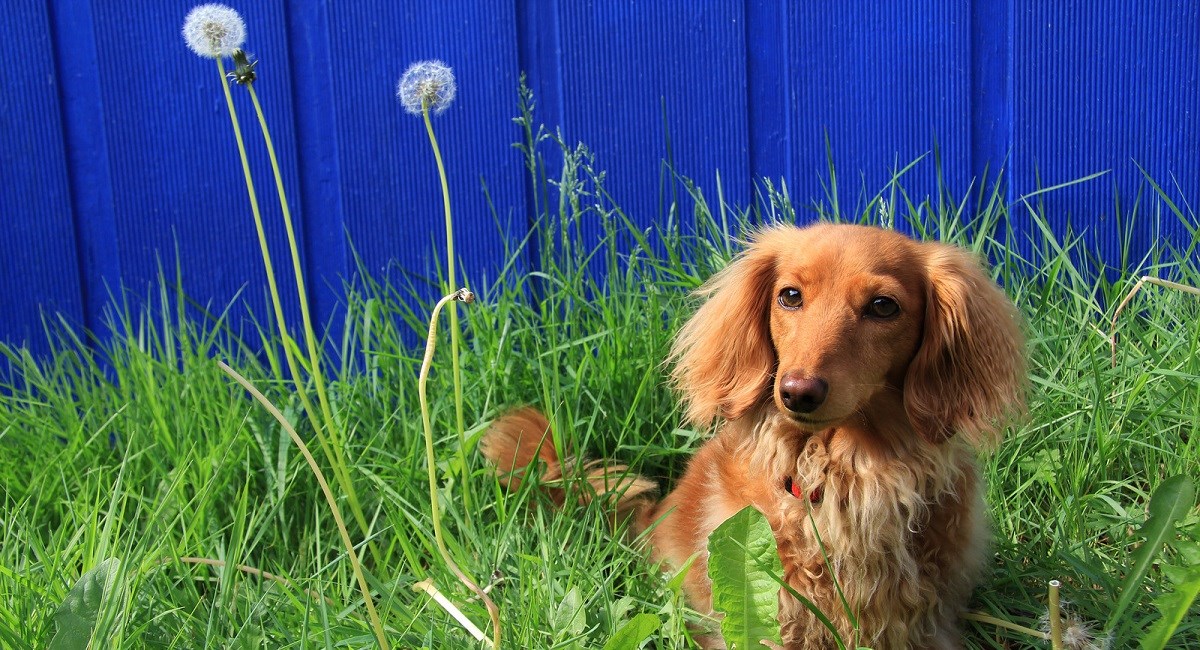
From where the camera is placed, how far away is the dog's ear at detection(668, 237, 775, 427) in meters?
1.93

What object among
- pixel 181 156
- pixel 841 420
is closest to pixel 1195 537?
pixel 841 420

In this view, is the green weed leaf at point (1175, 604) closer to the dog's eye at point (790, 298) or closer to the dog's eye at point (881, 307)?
the dog's eye at point (881, 307)

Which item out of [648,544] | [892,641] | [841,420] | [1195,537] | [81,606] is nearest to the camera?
[1195,537]

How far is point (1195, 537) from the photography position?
4.51 feet

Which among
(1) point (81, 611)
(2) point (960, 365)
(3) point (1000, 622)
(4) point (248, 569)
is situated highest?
(2) point (960, 365)

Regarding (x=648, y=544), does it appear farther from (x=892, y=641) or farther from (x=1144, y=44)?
(x=1144, y=44)

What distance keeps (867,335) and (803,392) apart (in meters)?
0.23

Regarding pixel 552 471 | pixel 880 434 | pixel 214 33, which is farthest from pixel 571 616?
pixel 214 33

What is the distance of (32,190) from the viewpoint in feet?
10.1

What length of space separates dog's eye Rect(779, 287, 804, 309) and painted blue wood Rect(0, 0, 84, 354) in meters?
2.42

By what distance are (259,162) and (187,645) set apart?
5.92 ft

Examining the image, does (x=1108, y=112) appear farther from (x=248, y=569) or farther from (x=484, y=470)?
(x=248, y=569)

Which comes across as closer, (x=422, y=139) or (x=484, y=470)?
(x=484, y=470)

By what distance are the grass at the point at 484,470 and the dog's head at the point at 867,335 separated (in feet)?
1.34
